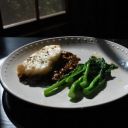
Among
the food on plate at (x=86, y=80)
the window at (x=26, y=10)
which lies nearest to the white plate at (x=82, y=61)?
the food on plate at (x=86, y=80)

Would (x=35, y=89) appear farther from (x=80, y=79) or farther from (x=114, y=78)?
(x=114, y=78)

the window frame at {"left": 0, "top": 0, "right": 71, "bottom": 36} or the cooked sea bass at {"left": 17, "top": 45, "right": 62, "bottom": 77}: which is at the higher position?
the cooked sea bass at {"left": 17, "top": 45, "right": 62, "bottom": 77}

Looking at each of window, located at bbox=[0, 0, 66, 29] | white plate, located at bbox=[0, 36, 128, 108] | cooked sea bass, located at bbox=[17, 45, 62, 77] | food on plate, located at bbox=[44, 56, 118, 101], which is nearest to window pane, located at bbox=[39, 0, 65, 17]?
window, located at bbox=[0, 0, 66, 29]

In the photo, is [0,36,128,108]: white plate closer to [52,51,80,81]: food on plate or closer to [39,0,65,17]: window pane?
[52,51,80,81]: food on plate

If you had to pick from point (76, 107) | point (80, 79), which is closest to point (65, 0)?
point (80, 79)

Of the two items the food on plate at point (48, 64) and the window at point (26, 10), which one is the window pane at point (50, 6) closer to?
the window at point (26, 10)

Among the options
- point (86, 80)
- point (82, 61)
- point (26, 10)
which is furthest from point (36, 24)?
A: point (86, 80)
